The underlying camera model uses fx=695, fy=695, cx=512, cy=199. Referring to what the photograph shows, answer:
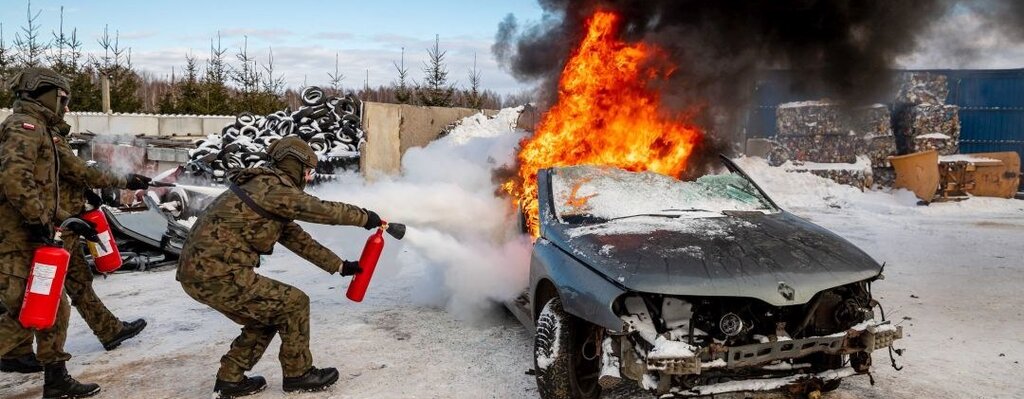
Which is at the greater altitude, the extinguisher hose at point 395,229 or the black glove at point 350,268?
the extinguisher hose at point 395,229

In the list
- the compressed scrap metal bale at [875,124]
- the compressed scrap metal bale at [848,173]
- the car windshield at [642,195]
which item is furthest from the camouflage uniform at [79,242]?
the compressed scrap metal bale at [875,124]

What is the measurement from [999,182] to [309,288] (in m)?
14.8

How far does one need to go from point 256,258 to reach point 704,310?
2.66 meters

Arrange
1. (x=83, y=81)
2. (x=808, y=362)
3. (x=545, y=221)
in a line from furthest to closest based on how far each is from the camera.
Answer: (x=83, y=81), (x=545, y=221), (x=808, y=362)

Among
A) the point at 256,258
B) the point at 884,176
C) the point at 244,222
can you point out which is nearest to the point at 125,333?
the point at 256,258

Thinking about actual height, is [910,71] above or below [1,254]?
above

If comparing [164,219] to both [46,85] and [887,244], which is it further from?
[887,244]

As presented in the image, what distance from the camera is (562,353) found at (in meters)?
3.92

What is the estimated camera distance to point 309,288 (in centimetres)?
745

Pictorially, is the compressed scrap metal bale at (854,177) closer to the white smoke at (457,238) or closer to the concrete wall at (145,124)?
the white smoke at (457,238)

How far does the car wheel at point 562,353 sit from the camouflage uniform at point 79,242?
3469 mm

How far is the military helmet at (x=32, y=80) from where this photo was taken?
14.8 ft

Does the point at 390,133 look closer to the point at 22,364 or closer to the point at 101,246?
the point at 101,246

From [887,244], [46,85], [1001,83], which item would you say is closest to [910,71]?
[1001,83]
